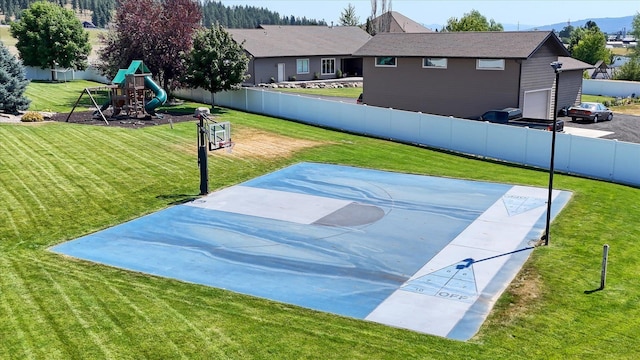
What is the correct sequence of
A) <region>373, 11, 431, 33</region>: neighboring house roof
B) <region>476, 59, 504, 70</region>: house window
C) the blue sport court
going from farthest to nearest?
<region>373, 11, 431, 33</region>: neighboring house roof
<region>476, 59, 504, 70</region>: house window
the blue sport court

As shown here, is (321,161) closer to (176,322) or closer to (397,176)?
(397,176)

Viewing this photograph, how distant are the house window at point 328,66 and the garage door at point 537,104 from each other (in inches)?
1055

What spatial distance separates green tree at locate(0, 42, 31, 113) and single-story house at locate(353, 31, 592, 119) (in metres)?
22.2

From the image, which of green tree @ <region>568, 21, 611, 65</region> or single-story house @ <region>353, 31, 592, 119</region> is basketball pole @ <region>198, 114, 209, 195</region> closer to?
single-story house @ <region>353, 31, 592, 119</region>

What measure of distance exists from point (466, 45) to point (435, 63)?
2.25 m

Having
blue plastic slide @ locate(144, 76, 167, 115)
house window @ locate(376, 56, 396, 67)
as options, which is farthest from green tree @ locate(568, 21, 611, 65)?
blue plastic slide @ locate(144, 76, 167, 115)

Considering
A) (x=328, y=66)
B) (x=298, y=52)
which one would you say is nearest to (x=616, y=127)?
(x=298, y=52)

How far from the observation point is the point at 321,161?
27875 mm

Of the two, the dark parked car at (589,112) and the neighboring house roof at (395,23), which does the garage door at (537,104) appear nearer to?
the dark parked car at (589,112)

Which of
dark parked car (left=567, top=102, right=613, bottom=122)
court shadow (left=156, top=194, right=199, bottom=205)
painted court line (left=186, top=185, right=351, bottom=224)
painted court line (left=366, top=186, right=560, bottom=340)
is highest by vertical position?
dark parked car (left=567, top=102, right=613, bottom=122)

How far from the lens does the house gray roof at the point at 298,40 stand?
56.5m

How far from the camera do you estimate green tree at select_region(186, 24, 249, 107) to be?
122 feet

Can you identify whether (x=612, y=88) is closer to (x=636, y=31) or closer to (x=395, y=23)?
(x=636, y=31)

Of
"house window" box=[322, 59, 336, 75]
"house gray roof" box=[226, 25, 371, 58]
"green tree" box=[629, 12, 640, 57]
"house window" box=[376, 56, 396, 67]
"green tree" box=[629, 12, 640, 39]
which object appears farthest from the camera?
"green tree" box=[629, 12, 640, 39]
